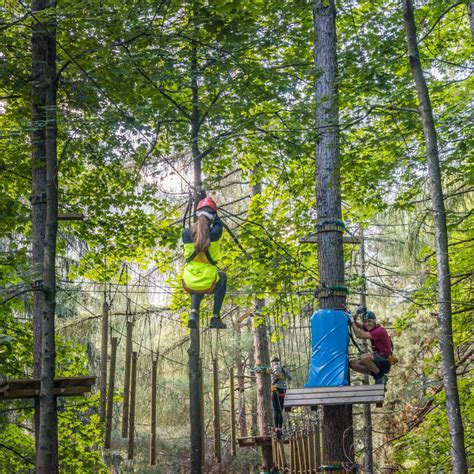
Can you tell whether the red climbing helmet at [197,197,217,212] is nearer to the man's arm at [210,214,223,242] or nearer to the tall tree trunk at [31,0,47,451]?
the man's arm at [210,214,223,242]

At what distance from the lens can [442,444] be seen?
9594mm

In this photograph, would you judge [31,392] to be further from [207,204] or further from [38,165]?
[38,165]

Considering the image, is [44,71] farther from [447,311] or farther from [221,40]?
[447,311]

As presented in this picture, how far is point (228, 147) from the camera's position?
1134 cm

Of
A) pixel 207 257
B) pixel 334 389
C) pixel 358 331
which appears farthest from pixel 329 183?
pixel 334 389

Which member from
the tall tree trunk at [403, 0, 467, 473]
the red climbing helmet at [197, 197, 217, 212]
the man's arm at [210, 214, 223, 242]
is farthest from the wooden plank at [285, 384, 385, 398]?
the red climbing helmet at [197, 197, 217, 212]

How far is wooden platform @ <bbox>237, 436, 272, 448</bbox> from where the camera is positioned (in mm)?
10633

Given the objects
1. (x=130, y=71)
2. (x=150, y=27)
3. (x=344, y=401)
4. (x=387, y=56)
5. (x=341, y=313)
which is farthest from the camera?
(x=387, y=56)

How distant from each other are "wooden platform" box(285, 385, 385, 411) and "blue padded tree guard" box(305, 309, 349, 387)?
29 centimetres

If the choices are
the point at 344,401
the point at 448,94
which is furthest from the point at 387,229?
the point at 344,401

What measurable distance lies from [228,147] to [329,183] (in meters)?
4.58

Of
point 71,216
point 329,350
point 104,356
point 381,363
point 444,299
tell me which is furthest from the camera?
point 71,216

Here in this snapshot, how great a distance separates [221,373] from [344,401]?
12.8m

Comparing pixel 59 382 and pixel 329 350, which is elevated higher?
pixel 329 350
